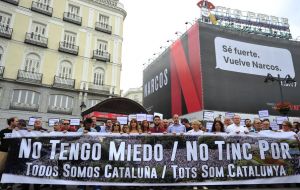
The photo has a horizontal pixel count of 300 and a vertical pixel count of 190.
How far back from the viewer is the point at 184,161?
6.03 metres

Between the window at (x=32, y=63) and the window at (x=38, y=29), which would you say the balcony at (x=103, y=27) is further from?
the window at (x=32, y=63)

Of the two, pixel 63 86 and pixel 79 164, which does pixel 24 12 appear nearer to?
pixel 63 86

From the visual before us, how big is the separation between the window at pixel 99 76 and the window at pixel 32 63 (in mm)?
5418

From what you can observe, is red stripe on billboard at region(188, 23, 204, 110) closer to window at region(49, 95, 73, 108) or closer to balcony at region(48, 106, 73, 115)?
window at region(49, 95, 73, 108)

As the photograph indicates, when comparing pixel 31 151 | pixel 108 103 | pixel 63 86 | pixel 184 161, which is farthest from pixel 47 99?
pixel 184 161

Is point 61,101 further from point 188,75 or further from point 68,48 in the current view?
point 188,75

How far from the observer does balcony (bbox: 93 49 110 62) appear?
86.3 ft

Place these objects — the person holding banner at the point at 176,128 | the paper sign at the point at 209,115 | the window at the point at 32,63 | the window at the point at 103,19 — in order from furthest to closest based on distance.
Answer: the window at the point at 103,19, the window at the point at 32,63, the paper sign at the point at 209,115, the person holding banner at the point at 176,128

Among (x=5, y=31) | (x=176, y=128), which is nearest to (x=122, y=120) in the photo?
(x=176, y=128)

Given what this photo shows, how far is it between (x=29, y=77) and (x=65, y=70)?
3.43 m

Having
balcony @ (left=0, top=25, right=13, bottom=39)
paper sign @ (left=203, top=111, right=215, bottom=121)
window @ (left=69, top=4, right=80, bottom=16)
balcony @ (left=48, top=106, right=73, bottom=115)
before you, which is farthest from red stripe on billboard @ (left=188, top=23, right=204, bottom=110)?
balcony @ (left=0, top=25, right=13, bottom=39)

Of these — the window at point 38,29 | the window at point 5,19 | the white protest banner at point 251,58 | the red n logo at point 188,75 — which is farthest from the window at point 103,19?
the white protest banner at point 251,58

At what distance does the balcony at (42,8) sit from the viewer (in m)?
24.1

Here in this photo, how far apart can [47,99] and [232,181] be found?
20.3 meters
